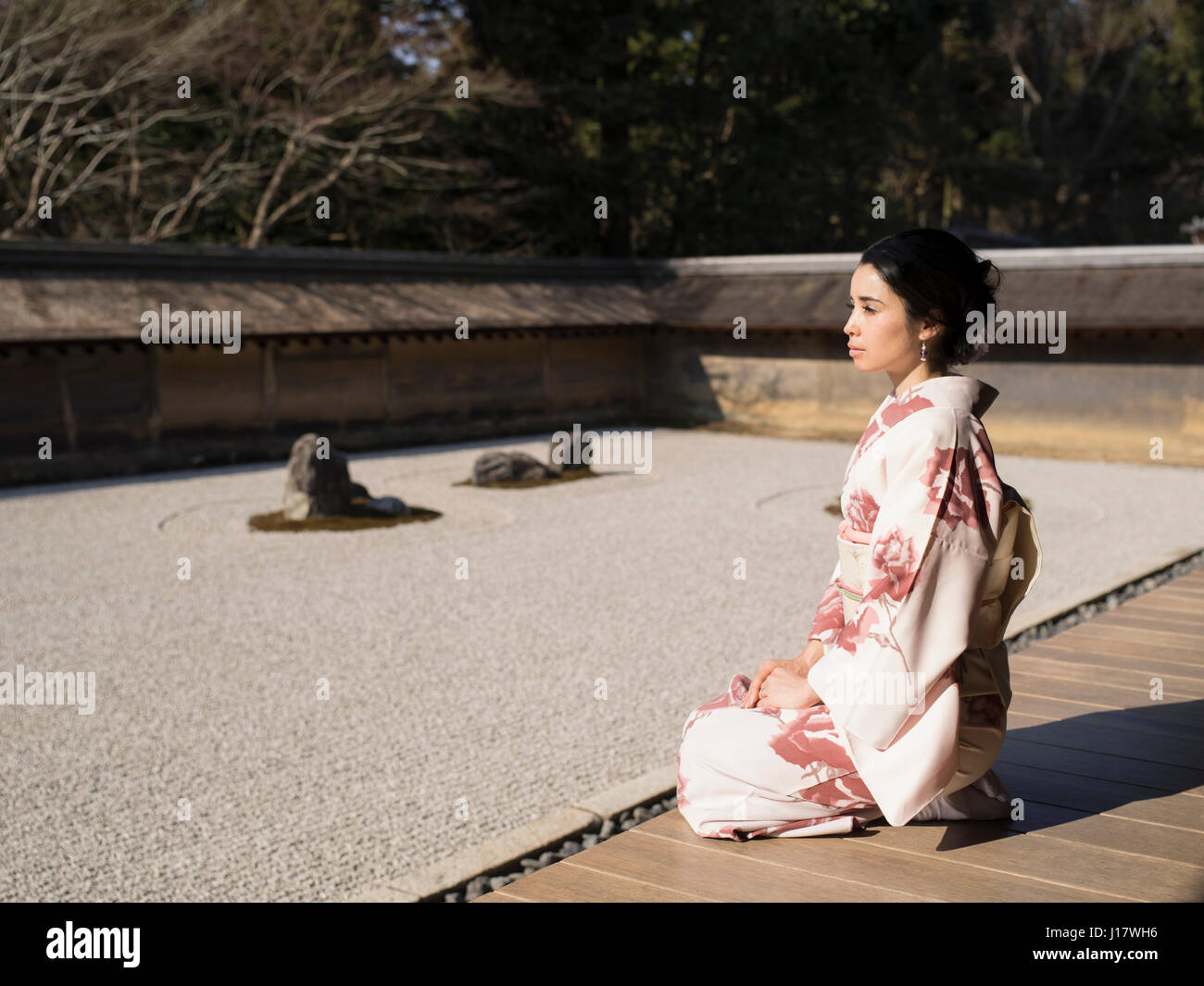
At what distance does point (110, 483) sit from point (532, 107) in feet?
38.7

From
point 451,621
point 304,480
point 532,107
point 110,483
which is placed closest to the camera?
point 451,621

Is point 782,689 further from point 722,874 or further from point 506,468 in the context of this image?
point 506,468

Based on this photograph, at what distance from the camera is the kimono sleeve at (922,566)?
2.27 metres

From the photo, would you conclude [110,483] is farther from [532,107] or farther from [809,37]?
[809,37]

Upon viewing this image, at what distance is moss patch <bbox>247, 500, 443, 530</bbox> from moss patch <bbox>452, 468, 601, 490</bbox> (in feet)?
5.04

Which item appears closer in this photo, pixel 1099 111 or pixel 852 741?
pixel 852 741

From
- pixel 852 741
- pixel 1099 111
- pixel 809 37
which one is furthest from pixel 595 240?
pixel 852 741

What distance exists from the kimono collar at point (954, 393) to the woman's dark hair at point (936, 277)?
8 centimetres

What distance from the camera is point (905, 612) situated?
2.28 metres

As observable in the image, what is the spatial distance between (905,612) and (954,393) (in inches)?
18.2

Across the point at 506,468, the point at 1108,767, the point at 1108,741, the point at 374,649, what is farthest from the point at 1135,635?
the point at 506,468

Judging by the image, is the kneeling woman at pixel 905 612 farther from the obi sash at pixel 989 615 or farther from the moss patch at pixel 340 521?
the moss patch at pixel 340 521
